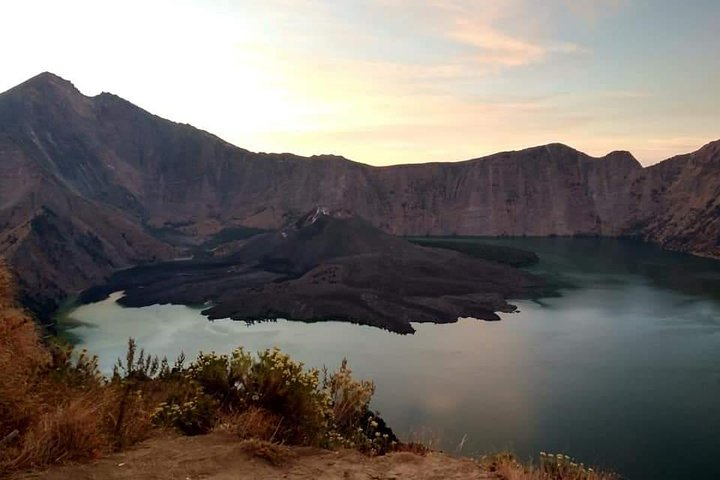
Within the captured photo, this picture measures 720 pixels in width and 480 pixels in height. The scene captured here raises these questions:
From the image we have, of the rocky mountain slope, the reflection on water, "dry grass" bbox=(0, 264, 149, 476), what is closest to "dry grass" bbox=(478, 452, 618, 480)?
the reflection on water

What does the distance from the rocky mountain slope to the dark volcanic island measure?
32.8 metres

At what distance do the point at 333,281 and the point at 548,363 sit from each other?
36640 millimetres

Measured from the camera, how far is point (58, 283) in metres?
76.9

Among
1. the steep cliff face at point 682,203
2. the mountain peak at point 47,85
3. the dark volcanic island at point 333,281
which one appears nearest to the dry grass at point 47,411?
the dark volcanic island at point 333,281

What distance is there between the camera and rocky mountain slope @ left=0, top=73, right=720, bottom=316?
453 ft

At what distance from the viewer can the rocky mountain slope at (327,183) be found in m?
138

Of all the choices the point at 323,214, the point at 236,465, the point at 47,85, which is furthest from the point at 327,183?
the point at 236,465

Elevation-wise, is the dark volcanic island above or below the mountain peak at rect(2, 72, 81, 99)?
below

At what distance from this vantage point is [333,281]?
76312 millimetres

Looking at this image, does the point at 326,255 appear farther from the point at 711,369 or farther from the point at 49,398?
the point at 49,398

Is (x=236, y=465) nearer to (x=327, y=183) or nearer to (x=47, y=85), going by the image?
(x=327, y=183)

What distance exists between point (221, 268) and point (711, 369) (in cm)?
7055

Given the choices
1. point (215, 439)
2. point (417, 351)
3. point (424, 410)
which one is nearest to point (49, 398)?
point (215, 439)

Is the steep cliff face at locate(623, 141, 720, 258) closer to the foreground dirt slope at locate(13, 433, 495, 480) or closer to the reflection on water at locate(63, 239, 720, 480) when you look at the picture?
the reflection on water at locate(63, 239, 720, 480)
